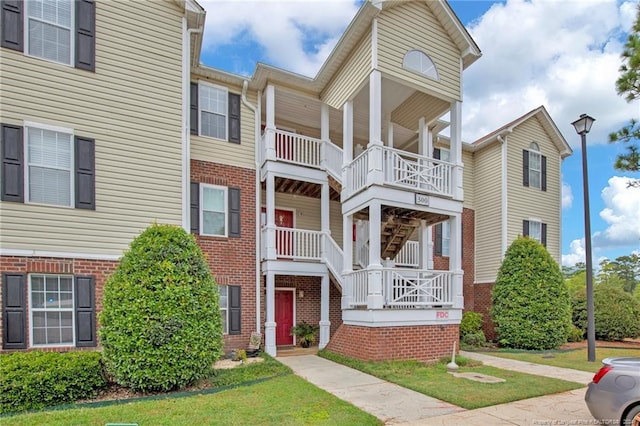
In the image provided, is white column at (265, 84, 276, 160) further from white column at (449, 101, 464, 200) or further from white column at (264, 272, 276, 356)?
white column at (449, 101, 464, 200)

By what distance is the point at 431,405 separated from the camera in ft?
19.7

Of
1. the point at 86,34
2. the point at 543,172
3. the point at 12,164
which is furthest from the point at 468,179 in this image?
the point at 12,164

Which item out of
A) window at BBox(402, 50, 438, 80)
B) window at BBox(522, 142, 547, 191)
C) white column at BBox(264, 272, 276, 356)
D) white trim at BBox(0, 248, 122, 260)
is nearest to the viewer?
white trim at BBox(0, 248, 122, 260)

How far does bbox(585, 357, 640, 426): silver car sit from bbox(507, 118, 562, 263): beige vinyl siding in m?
11.8

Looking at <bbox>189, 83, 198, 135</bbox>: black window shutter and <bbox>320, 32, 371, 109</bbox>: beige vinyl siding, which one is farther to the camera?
<bbox>189, 83, 198, 135</bbox>: black window shutter

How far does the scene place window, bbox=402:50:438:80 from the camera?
1002 cm

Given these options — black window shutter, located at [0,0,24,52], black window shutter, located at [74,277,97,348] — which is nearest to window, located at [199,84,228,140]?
black window shutter, located at [0,0,24,52]

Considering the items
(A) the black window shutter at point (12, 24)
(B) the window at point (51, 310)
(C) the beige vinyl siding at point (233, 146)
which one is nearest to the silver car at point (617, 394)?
(B) the window at point (51, 310)

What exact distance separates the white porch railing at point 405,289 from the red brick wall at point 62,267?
5754 millimetres

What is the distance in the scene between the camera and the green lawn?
5.14 metres

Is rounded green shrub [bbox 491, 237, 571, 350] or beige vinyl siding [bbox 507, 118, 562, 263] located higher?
beige vinyl siding [bbox 507, 118, 562, 263]

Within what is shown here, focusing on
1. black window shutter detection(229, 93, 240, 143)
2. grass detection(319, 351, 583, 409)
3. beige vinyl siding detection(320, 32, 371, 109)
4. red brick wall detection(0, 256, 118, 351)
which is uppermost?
beige vinyl siding detection(320, 32, 371, 109)

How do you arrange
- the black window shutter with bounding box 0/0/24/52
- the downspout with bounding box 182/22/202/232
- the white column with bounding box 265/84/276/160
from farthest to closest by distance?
the white column with bounding box 265/84/276/160, the downspout with bounding box 182/22/202/232, the black window shutter with bounding box 0/0/24/52

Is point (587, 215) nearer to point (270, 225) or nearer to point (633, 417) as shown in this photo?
point (633, 417)
